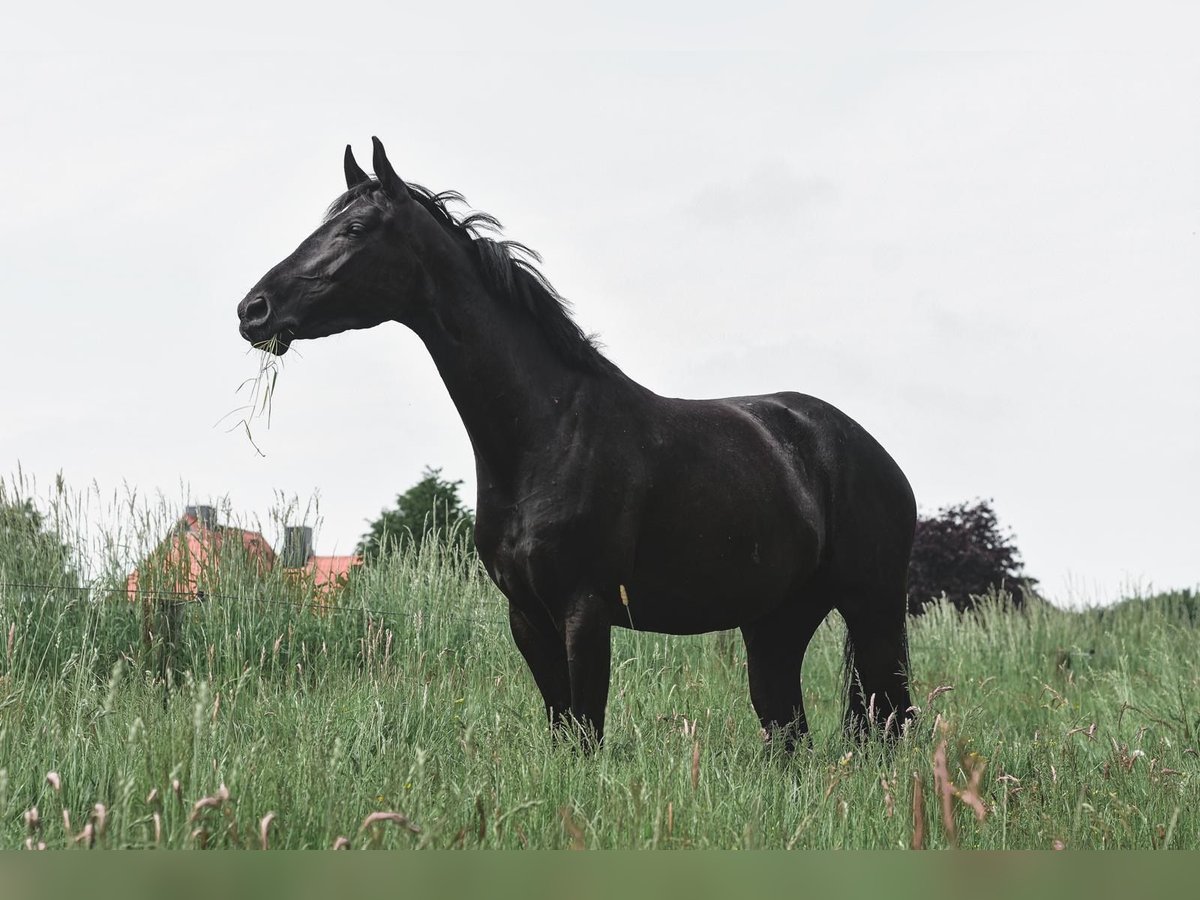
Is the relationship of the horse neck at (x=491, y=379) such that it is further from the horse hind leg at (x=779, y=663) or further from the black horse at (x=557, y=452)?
the horse hind leg at (x=779, y=663)

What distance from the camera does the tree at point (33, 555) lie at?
7.58m

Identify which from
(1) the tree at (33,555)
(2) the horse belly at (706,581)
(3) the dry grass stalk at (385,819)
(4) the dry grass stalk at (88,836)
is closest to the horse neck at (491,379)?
(2) the horse belly at (706,581)

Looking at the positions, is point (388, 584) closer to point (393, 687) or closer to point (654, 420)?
point (393, 687)

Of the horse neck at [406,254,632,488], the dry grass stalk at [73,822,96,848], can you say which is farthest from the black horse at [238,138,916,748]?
the dry grass stalk at [73,822,96,848]

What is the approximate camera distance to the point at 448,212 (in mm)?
4441

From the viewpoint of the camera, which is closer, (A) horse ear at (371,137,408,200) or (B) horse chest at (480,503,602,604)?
(B) horse chest at (480,503,602,604)

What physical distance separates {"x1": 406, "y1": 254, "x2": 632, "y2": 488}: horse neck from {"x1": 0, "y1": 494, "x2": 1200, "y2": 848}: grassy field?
3.73ft

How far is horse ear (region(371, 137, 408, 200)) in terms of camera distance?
13.5 feet

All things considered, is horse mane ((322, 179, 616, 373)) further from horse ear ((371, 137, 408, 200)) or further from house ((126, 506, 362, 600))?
house ((126, 506, 362, 600))

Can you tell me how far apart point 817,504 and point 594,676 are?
5.67 ft

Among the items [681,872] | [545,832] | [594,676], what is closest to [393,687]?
[594,676]

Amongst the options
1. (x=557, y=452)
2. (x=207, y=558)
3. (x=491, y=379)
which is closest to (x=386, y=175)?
(x=491, y=379)

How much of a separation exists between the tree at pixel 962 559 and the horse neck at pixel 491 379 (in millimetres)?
18445

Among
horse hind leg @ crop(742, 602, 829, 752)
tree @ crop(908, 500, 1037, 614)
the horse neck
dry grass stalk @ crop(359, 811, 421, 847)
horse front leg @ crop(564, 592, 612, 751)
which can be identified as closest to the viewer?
dry grass stalk @ crop(359, 811, 421, 847)
